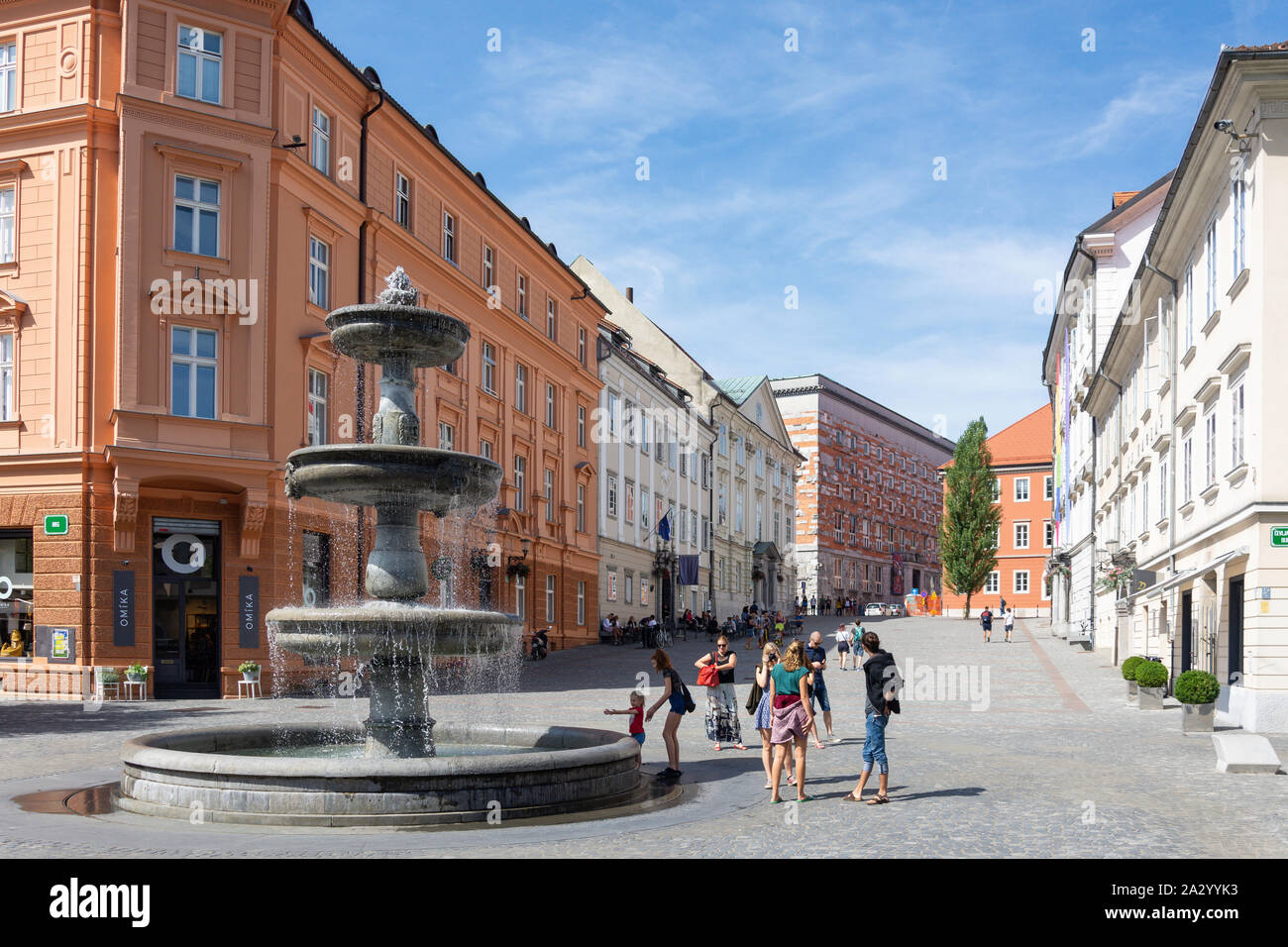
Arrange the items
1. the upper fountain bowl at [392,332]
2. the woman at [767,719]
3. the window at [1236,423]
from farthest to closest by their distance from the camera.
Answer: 1. the window at [1236,423]
2. the woman at [767,719]
3. the upper fountain bowl at [392,332]

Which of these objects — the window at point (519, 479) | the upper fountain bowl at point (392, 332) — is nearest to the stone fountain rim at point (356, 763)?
the upper fountain bowl at point (392, 332)

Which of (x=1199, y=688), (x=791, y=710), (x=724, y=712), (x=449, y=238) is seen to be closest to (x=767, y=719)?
(x=791, y=710)

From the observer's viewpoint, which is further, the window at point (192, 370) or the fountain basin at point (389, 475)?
the window at point (192, 370)

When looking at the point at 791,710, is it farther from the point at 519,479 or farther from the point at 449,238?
the point at 519,479

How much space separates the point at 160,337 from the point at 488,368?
15.6 meters

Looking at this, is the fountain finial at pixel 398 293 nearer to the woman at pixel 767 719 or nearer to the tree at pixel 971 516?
the woman at pixel 767 719

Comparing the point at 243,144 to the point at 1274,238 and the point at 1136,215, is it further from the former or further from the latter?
the point at 1136,215

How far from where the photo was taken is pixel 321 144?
3106 cm

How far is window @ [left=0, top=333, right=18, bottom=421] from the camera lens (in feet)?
87.4

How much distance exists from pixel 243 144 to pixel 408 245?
302 inches

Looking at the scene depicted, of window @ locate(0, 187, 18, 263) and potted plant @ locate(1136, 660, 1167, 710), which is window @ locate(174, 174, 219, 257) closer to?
window @ locate(0, 187, 18, 263)

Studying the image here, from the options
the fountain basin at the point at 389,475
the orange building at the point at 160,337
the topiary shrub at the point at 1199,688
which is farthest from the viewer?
the orange building at the point at 160,337

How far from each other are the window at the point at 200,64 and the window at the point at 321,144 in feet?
10.5

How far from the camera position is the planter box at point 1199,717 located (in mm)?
20609
